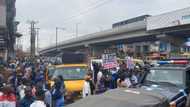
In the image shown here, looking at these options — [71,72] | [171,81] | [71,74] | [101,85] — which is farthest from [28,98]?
[71,72]

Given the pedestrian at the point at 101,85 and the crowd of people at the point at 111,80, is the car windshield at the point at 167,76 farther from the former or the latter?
the pedestrian at the point at 101,85

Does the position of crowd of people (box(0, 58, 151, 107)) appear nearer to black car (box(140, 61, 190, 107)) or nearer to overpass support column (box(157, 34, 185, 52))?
black car (box(140, 61, 190, 107))

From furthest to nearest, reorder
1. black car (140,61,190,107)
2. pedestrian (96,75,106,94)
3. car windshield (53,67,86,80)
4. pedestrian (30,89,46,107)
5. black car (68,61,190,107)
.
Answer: car windshield (53,67,86,80) < pedestrian (96,75,106,94) < black car (140,61,190,107) < pedestrian (30,89,46,107) < black car (68,61,190,107)

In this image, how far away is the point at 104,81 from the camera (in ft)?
61.6

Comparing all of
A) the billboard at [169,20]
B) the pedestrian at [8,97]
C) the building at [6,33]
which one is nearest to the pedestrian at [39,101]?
the pedestrian at [8,97]

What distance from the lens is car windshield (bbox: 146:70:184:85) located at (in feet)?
39.2

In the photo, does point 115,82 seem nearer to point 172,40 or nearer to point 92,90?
point 92,90

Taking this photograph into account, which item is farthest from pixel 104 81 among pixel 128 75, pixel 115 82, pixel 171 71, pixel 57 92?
pixel 171 71

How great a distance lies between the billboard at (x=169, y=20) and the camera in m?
60.9

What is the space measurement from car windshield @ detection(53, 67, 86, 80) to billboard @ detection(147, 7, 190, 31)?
4225cm

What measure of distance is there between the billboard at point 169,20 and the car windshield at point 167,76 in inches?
1892

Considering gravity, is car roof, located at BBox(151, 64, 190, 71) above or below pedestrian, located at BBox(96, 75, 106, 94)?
above

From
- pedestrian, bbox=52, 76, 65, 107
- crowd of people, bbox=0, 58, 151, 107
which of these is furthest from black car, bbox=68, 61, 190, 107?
pedestrian, bbox=52, 76, 65, 107

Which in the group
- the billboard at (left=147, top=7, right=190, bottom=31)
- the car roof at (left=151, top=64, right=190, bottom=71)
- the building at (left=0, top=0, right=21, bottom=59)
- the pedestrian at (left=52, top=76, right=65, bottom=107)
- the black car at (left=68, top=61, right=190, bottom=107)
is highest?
the billboard at (left=147, top=7, right=190, bottom=31)
